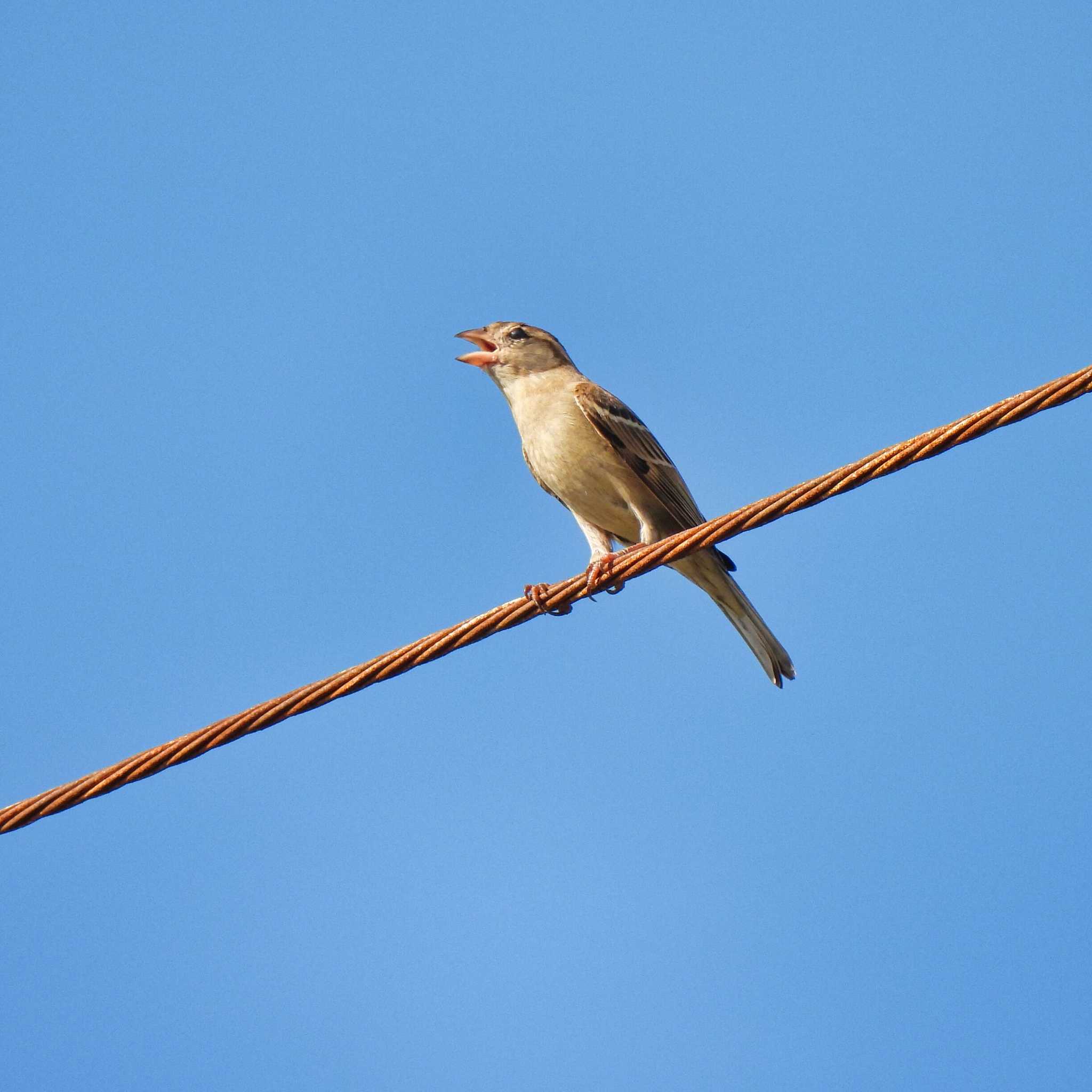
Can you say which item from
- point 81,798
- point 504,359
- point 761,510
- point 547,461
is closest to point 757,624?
point 547,461

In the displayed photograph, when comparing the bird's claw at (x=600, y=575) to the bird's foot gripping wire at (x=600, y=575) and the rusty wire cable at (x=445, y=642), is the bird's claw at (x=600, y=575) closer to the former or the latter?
the bird's foot gripping wire at (x=600, y=575)

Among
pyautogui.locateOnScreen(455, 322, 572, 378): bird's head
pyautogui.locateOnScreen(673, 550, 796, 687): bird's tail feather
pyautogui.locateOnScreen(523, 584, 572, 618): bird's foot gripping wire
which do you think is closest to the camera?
pyautogui.locateOnScreen(523, 584, 572, 618): bird's foot gripping wire

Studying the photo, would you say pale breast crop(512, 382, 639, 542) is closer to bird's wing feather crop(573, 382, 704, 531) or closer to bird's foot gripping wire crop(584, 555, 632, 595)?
bird's wing feather crop(573, 382, 704, 531)

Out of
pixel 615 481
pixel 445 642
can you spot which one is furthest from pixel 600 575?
pixel 615 481

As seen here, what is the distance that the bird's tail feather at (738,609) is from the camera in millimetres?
7914

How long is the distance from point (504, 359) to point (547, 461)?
1061mm

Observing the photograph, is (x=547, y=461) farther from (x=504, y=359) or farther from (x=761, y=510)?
(x=761, y=510)

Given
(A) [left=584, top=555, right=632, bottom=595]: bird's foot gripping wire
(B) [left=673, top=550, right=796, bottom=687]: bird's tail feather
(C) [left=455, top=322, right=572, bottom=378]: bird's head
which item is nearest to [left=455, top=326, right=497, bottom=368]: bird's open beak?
(C) [left=455, top=322, right=572, bottom=378]: bird's head

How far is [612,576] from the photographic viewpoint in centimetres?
568

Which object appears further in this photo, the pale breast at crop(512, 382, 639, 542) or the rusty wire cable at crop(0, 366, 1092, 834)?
the pale breast at crop(512, 382, 639, 542)

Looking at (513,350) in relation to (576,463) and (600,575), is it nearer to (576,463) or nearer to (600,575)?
(576,463)

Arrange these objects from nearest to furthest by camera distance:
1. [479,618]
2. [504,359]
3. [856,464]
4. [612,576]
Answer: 1. [856,464]
2. [479,618]
3. [612,576]
4. [504,359]

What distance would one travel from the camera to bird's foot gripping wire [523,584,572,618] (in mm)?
5297

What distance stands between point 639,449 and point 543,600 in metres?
2.91
